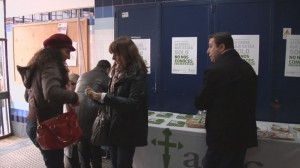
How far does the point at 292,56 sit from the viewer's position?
234 cm

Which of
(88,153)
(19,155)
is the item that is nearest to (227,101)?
(88,153)

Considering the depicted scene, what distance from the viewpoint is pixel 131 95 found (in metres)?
1.73

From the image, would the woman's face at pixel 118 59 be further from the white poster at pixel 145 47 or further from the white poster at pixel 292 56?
the white poster at pixel 292 56

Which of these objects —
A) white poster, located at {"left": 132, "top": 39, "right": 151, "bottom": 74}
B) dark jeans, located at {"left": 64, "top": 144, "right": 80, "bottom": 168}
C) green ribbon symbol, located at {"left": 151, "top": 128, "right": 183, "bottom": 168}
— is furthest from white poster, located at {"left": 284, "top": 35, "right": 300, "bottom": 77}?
dark jeans, located at {"left": 64, "top": 144, "right": 80, "bottom": 168}

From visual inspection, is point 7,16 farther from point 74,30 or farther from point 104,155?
point 104,155

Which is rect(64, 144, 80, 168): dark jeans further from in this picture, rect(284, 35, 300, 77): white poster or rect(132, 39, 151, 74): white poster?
rect(284, 35, 300, 77): white poster

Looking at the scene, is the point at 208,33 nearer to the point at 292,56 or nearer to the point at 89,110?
the point at 292,56

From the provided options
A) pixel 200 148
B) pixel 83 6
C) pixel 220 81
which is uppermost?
pixel 83 6

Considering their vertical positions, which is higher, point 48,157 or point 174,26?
point 174,26

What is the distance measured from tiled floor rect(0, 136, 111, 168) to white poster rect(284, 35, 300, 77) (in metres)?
2.16

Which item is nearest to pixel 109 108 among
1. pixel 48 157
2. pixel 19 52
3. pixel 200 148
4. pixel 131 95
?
pixel 131 95

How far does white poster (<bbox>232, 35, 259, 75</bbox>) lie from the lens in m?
2.43

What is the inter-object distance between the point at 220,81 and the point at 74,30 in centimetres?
243

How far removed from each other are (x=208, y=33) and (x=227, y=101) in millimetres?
971
